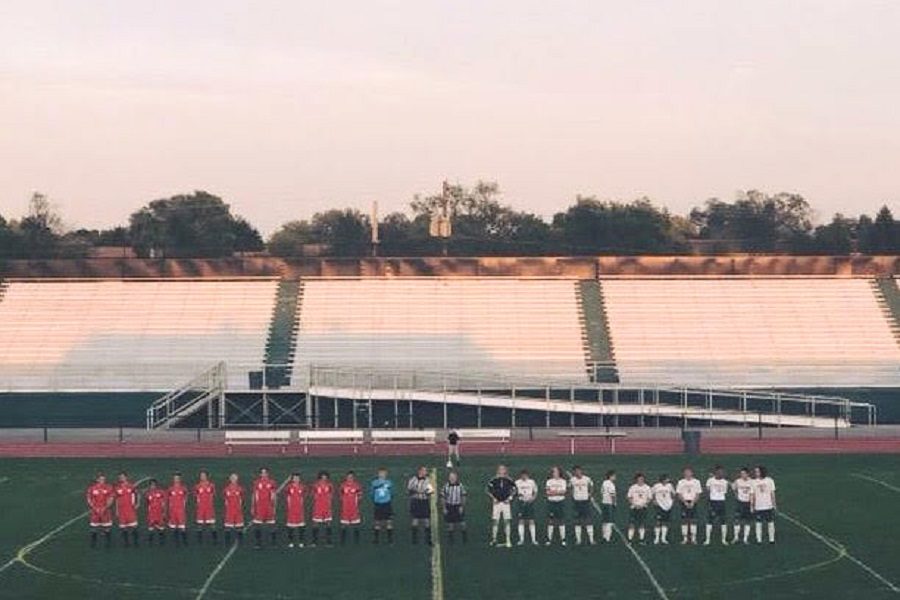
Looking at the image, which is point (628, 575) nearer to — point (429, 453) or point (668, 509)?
point (668, 509)

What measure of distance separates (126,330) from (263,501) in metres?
35.3

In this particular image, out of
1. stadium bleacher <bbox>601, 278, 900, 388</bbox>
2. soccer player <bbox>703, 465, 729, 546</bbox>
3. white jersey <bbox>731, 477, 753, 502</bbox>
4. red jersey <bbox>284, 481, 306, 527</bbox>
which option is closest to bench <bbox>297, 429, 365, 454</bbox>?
stadium bleacher <bbox>601, 278, 900, 388</bbox>

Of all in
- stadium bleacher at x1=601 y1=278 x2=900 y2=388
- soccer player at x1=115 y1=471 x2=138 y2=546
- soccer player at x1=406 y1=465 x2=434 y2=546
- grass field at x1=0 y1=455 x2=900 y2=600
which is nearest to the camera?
grass field at x1=0 y1=455 x2=900 y2=600

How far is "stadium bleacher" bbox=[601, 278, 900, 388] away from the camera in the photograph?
5662 cm

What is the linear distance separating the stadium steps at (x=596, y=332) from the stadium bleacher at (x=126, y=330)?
12.6m

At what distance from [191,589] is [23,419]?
32.8 m

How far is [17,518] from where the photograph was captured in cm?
3023

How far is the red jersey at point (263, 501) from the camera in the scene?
2686cm

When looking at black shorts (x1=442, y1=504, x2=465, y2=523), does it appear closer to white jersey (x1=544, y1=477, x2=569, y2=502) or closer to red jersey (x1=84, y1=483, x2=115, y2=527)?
white jersey (x1=544, y1=477, x2=569, y2=502)

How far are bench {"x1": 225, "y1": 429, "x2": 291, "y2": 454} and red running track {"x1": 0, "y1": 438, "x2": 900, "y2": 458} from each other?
201 millimetres

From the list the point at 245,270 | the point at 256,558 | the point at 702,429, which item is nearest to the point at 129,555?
the point at 256,558

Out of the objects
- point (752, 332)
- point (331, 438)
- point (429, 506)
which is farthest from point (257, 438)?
point (752, 332)

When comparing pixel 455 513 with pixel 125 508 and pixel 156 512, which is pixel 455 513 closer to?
pixel 156 512

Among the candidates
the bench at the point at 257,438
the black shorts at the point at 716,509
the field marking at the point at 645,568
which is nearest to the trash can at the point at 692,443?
the bench at the point at 257,438
